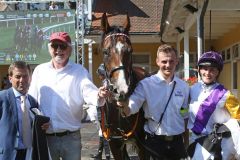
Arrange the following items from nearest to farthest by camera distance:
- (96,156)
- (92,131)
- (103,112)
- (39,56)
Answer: (103,112), (96,156), (92,131), (39,56)

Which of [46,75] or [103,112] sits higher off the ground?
[46,75]

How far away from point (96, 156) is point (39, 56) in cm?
868

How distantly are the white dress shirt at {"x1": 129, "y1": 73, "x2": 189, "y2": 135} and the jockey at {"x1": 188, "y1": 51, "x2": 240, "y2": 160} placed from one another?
0.11m

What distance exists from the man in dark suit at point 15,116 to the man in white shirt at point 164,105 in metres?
0.97

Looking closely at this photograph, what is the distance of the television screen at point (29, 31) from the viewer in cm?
1675

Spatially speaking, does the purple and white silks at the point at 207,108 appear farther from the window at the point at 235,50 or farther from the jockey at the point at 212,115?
the window at the point at 235,50

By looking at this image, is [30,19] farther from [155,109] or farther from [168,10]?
[155,109]

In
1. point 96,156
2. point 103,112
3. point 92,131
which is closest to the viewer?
point 103,112

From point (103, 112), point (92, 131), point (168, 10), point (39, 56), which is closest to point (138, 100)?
point (103, 112)

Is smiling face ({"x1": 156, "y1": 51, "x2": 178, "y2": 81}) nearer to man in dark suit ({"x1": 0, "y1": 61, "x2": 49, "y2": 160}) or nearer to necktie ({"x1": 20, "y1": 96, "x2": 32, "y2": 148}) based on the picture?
man in dark suit ({"x1": 0, "y1": 61, "x2": 49, "y2": 160})

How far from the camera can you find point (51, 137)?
4.54m

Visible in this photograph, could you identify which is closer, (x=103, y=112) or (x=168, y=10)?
(x=103, y=112)

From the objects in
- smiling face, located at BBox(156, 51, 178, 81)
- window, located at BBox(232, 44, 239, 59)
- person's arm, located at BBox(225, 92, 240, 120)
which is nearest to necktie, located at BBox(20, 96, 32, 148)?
smiling face, located at BBox(156, 51, 178, 81)

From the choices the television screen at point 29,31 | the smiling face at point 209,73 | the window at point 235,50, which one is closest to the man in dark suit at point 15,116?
the smiling face at point 209,73
